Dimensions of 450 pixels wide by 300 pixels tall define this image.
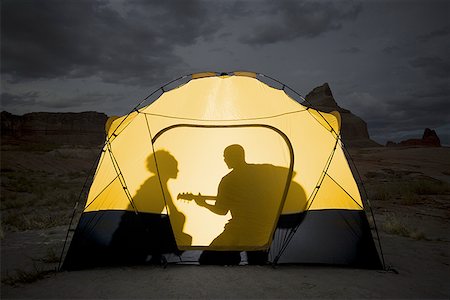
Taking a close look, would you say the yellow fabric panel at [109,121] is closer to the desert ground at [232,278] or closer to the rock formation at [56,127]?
the desert ground at [232,278]

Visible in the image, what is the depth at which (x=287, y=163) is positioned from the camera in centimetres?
597

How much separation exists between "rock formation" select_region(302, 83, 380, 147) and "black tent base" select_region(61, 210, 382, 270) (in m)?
115

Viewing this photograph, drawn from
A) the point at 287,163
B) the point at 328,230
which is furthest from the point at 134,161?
the point at 328,230

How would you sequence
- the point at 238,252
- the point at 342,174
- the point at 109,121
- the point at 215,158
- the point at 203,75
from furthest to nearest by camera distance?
the point at 109,121
the point at 203,75
the point at 215,158
the point at 342,174
the point at 238,252

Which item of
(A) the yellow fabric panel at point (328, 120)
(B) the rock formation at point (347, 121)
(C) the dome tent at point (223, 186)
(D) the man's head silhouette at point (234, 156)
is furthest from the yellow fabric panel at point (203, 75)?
(B) the rock formation at point (347, 121)

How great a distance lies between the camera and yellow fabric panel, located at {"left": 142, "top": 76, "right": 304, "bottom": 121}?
6016 millimetres

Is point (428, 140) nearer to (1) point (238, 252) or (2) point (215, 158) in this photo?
(2) point (215, 158)

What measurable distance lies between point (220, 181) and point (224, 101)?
155 centimetres

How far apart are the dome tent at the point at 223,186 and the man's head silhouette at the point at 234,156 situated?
0.02 meters

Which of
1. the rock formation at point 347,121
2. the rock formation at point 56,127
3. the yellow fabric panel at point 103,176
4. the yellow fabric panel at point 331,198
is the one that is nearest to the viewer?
the yellow fabric panel at point 331,198

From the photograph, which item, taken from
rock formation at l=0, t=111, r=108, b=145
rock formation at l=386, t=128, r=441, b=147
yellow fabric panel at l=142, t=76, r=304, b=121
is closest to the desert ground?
yellow fabric panel at l=142, t=76, r=304, b=121

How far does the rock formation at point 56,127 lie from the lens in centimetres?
10938

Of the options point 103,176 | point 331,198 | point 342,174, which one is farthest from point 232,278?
point 103,176

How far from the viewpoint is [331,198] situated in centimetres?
560
